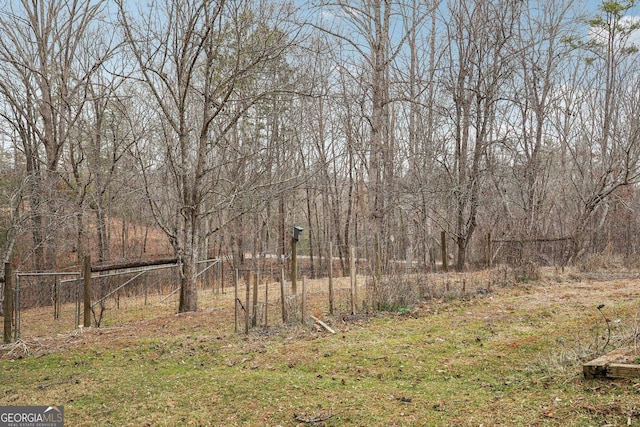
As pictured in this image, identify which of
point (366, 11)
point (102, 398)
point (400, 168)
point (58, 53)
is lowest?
point (102, 398)

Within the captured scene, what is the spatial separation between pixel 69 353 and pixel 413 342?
4.75 metres

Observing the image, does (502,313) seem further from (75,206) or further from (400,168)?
(75,206)

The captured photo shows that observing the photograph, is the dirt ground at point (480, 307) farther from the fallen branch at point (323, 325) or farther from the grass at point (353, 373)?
the fallen branch at point (323, 325)

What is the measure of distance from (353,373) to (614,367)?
2.52 m

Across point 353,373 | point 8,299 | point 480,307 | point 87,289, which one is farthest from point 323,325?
point 8,299

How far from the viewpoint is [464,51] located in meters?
14.8

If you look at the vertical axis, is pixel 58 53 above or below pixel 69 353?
above

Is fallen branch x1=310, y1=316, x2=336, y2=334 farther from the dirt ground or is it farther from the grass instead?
the dirt ground

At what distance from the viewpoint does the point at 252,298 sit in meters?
11.5

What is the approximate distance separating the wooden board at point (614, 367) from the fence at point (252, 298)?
435 cm

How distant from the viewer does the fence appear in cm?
857

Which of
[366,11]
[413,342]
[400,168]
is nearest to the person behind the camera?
[413,342]

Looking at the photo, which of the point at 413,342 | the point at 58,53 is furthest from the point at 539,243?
the point at 58,53

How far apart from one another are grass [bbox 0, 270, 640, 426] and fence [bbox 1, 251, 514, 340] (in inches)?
19.2
